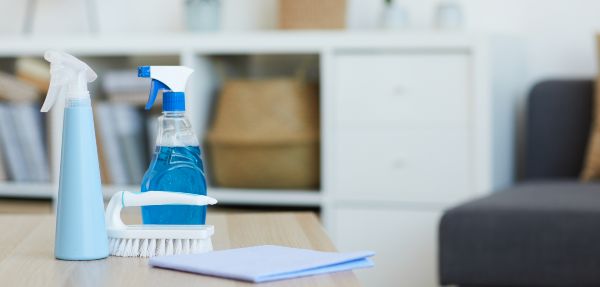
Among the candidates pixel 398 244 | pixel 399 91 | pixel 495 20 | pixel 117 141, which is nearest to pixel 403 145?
pixel 399 91

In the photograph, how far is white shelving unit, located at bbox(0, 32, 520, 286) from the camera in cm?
243

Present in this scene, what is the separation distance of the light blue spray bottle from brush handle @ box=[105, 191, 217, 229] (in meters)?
0.04

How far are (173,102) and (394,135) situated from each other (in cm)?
150

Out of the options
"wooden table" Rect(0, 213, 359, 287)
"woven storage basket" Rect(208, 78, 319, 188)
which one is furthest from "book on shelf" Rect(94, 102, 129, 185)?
"wooden table" Rect(0, 213, 359, 287)

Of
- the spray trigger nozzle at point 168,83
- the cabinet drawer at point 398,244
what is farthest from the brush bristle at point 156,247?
the cabinet drawer at point 398,244

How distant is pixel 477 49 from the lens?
242cm

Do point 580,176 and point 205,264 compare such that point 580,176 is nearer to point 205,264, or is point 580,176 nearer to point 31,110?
point 31,110

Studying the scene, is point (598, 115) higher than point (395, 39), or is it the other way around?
point (395, 39)

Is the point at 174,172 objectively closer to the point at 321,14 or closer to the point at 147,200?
the point at 147,200

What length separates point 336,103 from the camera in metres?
2.51

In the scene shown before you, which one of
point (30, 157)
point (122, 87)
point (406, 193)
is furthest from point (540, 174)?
point (30, 157)

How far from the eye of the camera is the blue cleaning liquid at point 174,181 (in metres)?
1.04

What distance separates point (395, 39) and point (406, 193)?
1.29 ft

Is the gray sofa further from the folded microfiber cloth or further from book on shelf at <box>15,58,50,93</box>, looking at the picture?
book on shelf at <box>15,58,50,93</box>
